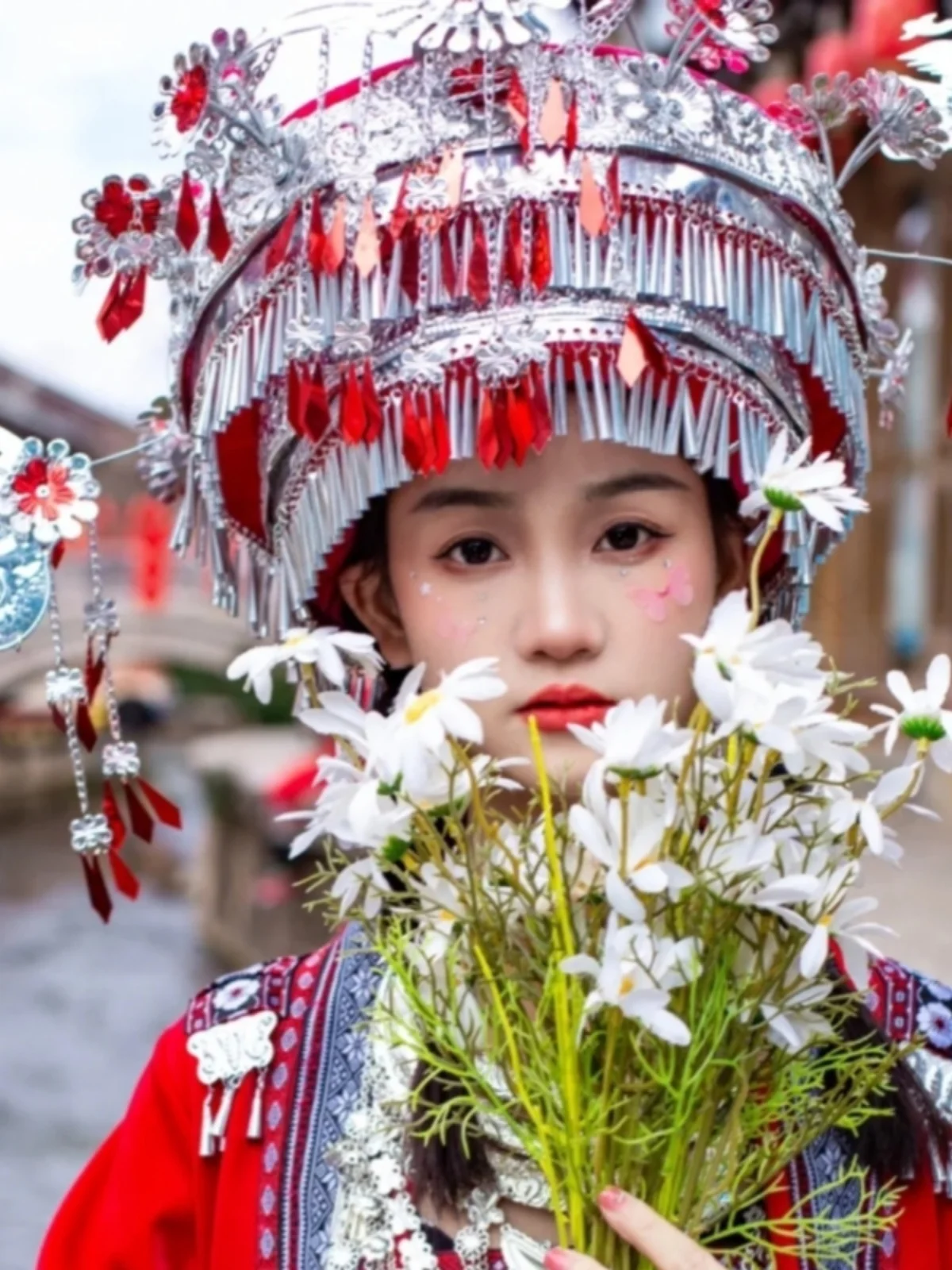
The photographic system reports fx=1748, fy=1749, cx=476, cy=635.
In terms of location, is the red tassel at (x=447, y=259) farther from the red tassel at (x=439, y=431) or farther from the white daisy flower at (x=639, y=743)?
the white daisy flower at (x=639, y=743)

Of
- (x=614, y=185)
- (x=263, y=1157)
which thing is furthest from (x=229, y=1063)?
(x=614, y=185)

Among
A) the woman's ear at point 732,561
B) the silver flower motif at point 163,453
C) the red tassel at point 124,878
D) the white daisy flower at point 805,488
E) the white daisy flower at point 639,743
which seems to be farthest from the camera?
the silver flower motif at point 163,453

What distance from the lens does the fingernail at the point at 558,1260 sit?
3.69ft

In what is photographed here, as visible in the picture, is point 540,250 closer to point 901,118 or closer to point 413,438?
point 413,438

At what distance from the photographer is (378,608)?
5.13ft

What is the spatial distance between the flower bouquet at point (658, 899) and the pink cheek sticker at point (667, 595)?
0.63 feet

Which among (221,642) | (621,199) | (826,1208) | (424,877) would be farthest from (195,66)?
(221,642)

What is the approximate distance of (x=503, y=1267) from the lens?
1344 millimetres

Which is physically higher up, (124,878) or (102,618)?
(102,618)

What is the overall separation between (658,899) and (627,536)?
1.29 feet

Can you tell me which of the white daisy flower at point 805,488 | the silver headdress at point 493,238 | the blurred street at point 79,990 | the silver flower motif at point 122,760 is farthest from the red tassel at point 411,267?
the blurred street at point 79,990

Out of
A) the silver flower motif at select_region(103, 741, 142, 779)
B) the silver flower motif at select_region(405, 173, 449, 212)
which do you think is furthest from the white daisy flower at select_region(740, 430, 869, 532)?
the silver flower motif at select_region(103, 741, 142, 779)

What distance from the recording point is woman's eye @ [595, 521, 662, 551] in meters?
1.41

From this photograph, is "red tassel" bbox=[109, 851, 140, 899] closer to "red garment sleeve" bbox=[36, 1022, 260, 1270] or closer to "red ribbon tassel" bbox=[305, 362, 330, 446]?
"red garment sleeve" bbox=[36, 1022, 260, 1270]
